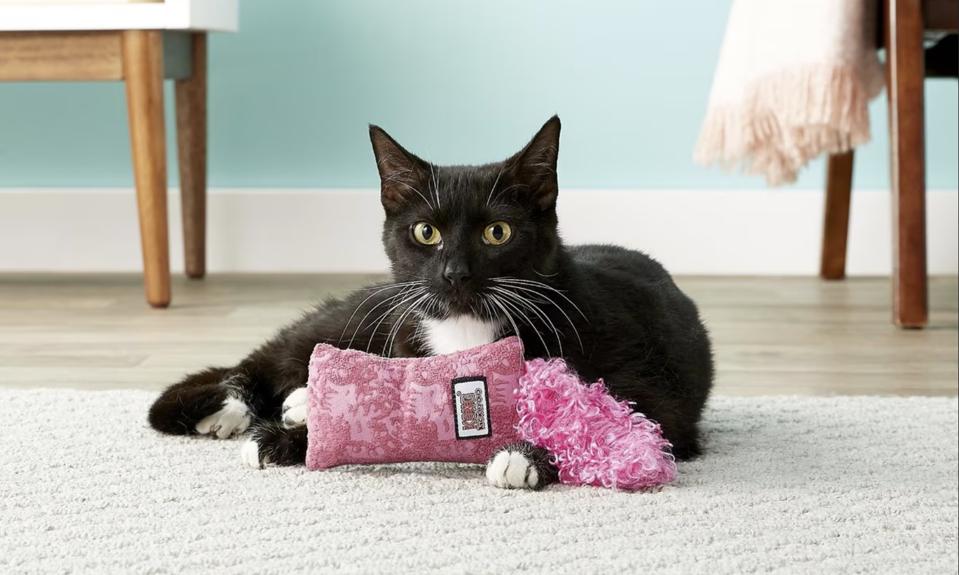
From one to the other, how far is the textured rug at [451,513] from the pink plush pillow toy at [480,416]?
30mm

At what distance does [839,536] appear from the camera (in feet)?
3.43

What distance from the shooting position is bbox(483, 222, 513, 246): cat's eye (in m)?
1.17

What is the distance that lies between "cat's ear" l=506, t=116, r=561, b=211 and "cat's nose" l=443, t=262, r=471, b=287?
0.12 m

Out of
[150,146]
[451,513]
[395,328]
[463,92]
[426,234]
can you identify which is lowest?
[451,513]

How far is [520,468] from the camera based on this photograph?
3.75 feet

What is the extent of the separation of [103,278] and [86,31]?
704mm

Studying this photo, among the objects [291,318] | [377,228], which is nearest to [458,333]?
[291,318]

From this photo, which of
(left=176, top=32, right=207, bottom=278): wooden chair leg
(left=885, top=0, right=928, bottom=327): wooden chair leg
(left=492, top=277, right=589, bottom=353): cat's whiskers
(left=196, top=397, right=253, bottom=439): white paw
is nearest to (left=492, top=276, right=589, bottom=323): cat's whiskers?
(left=492, top=277, right=589, bottom=353): cat's whiskers

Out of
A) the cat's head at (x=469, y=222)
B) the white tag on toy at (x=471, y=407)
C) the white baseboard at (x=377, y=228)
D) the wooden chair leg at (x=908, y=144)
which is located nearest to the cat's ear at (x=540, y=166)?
the cat's head at (x=469, y=222)

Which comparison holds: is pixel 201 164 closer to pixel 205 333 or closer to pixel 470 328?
pixel 205 333

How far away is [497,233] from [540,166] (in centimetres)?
9

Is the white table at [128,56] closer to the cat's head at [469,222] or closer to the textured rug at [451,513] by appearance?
the textured rug at [451,513]

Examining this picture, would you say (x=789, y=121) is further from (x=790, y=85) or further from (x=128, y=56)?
(x=128, y=56)

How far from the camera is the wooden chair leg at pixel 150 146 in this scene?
227 cm
